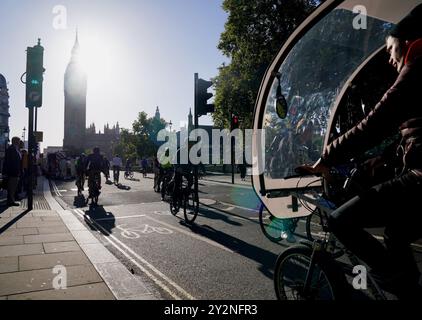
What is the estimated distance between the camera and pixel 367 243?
211cm

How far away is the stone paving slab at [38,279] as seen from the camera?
11.6 ft

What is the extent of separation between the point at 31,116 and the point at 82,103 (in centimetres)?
14187

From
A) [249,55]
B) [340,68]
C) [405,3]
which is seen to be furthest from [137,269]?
[249,55]

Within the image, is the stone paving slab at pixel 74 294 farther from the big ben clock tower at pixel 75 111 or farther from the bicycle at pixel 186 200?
the big ben clock tower at pixel 75 111

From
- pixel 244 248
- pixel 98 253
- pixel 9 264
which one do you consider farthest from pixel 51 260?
pixel 244 248

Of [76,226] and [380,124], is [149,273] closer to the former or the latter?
[380,124]

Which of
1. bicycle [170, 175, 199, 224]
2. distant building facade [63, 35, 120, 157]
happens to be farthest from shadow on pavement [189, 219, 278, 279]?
distant building facade [63, 35, 120, 157]

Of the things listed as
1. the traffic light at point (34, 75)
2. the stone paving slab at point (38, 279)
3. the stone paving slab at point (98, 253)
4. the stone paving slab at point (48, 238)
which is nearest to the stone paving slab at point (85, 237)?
the stone paving slab at point (48, 238)

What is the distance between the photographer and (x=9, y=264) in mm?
4391

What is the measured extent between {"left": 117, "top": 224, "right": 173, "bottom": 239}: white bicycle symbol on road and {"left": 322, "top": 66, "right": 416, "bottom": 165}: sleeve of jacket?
201 inches

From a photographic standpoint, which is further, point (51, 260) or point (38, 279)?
point (51, 260)

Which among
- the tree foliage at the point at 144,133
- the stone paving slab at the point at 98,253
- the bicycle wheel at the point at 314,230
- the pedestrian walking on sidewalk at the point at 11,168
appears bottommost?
the stone paving slab at the point at 98,253

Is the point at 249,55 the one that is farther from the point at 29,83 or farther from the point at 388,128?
the point at 388,128

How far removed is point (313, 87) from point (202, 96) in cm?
533
